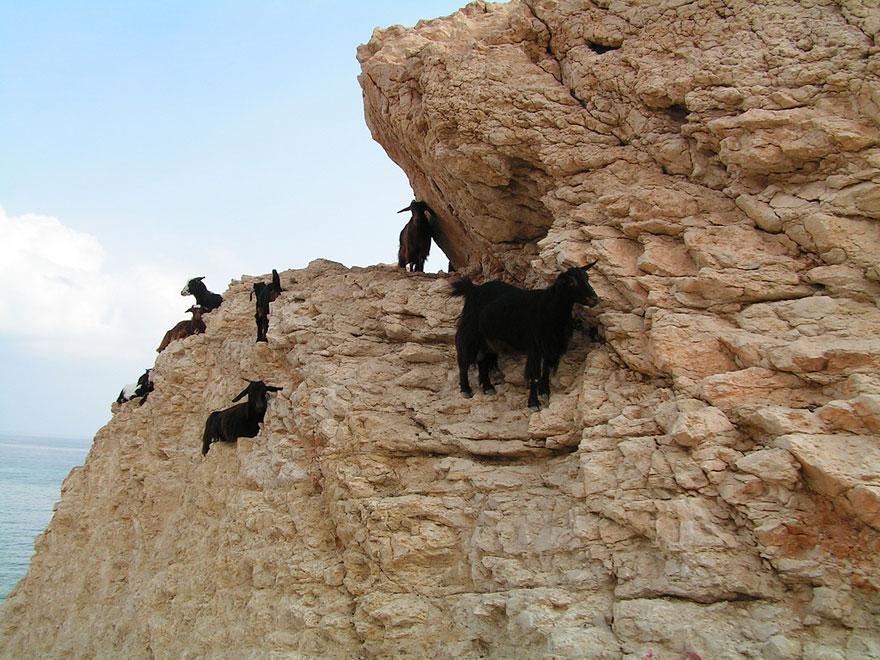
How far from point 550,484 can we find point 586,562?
85 cm

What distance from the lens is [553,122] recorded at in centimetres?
739

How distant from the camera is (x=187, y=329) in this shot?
41.6ft

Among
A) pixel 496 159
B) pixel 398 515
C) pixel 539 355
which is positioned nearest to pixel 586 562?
pixel 398 515

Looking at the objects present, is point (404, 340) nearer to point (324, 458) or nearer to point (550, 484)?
point (324, 458)

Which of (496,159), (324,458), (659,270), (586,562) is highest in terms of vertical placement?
(496,159)

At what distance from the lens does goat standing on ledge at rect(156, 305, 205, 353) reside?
12102mm

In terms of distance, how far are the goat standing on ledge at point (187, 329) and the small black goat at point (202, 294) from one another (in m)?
0.15

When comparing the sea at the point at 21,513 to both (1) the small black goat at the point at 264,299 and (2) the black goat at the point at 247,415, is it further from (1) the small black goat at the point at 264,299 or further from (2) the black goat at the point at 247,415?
(1) the small black goat at the point at 264,299

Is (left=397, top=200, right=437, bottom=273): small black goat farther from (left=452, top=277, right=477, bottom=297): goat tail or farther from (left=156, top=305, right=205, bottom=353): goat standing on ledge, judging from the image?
(left=156, top=305, right=205, bottom=353): goat standing on ledge

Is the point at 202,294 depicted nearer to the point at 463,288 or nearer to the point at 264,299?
the point at 264,299

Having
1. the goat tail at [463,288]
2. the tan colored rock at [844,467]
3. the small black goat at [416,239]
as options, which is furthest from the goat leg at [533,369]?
the small black goat at [416,239]

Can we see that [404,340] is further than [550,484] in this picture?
Yes

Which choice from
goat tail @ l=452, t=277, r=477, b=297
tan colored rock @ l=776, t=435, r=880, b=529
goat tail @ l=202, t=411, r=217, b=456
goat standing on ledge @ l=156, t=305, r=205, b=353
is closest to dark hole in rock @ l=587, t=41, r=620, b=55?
goat tail @ l=452, t=277, r=477, b=297

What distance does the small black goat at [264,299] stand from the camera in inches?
380
